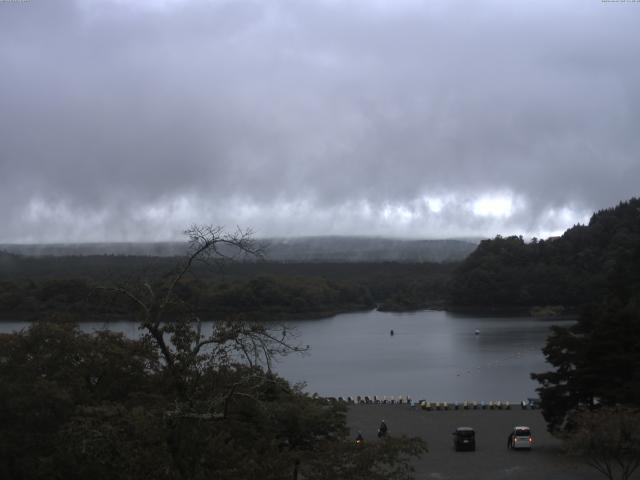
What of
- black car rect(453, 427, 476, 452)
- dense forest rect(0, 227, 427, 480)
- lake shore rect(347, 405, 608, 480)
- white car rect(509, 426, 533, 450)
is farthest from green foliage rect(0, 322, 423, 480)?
white car rect(509, 426, 533, 450)

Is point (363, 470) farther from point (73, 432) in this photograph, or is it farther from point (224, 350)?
point (73, 432)

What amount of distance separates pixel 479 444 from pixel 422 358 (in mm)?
36431

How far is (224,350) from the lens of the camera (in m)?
7.85

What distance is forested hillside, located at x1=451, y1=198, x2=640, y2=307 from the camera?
324 ft

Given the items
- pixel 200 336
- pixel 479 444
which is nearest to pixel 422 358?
pixel 479 444

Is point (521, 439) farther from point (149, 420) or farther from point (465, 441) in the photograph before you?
point (149, 420)

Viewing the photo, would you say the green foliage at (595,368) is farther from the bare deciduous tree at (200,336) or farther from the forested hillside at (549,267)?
the forested hillside at (549,267)

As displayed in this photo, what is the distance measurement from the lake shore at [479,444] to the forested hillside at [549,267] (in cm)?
6798

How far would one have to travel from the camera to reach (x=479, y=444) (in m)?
22.4

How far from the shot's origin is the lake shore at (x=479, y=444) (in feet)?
59.4

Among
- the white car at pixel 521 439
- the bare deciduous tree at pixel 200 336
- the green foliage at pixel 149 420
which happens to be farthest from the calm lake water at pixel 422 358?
the bare deciduous tree at pixel 200 336

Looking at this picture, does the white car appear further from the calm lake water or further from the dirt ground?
the calm lake water

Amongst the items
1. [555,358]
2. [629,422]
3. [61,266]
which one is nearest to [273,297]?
[61,266]

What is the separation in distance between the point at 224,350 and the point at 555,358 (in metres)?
16.6
